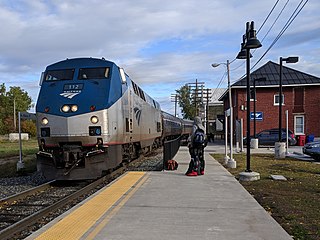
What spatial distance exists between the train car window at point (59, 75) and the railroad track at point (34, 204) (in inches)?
127

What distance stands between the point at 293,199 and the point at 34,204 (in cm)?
594

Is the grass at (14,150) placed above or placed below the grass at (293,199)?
below

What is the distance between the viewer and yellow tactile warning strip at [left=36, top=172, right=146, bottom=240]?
18.1 ft

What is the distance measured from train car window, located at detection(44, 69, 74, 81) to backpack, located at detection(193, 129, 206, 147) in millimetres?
4309

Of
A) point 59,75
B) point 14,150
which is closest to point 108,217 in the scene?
point 59,75

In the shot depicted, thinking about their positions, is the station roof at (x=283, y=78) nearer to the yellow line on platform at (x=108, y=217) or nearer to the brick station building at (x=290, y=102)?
the brick station building at (x=290, y=102)

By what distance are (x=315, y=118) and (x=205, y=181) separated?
97.3 feet

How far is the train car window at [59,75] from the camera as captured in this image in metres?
11.9

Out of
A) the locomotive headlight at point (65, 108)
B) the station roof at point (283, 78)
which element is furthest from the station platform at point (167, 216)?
the station roof at point (283, 78)

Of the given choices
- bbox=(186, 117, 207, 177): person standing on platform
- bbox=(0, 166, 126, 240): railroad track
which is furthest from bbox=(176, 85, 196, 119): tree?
bbox=(0, 166, 126, 240): railroad track

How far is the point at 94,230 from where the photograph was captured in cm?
570

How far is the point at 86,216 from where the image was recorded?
6.58 meters

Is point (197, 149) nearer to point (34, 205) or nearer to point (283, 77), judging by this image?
point (34, 205)

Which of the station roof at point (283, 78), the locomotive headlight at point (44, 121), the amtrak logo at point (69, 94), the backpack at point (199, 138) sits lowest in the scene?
the backpack at point (199, 138)
